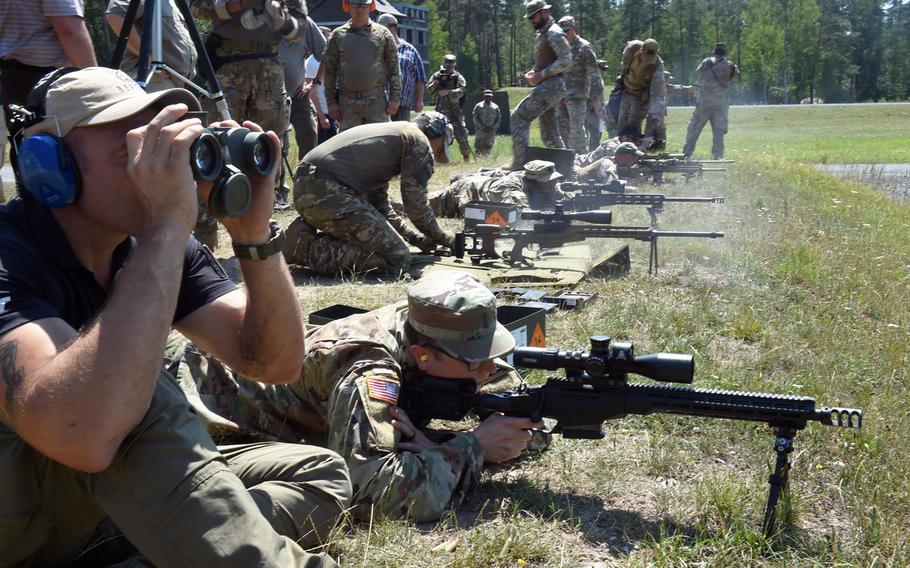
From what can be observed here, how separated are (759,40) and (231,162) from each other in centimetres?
7435

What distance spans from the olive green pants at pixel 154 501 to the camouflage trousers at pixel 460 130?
16.3m

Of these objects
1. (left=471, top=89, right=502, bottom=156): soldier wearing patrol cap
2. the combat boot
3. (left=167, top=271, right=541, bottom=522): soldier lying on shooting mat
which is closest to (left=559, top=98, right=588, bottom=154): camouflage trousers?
(left=471, top=89, right=502, bottom=156): soldier wearing patrol cap

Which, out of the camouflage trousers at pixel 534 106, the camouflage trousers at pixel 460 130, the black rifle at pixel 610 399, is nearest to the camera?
the black rifle at pixel 610 399

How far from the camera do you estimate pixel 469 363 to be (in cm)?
324

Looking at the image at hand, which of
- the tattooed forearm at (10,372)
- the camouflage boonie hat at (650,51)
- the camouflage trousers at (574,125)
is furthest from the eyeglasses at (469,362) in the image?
the camouflage boonie hat at (650,51)

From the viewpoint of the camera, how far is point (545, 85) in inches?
533

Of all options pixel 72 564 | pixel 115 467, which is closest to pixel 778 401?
pixel 115 467

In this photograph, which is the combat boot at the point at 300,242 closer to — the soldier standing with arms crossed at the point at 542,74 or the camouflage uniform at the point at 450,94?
the soldier standing with arms crossed at the point at 542,74

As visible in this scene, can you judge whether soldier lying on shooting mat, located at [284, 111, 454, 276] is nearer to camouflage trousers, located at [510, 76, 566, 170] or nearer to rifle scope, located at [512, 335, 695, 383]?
rifle scope, located at [512, 335, 695, 383]

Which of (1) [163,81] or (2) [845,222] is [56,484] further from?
(2) [845,222]

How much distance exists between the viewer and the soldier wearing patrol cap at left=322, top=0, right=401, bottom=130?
10492 millimetres

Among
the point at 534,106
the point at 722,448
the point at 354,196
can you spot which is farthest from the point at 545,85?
the point at 722,448

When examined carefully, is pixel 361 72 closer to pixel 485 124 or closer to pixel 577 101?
pixel 577 101

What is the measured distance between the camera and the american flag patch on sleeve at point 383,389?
10.0 feet
